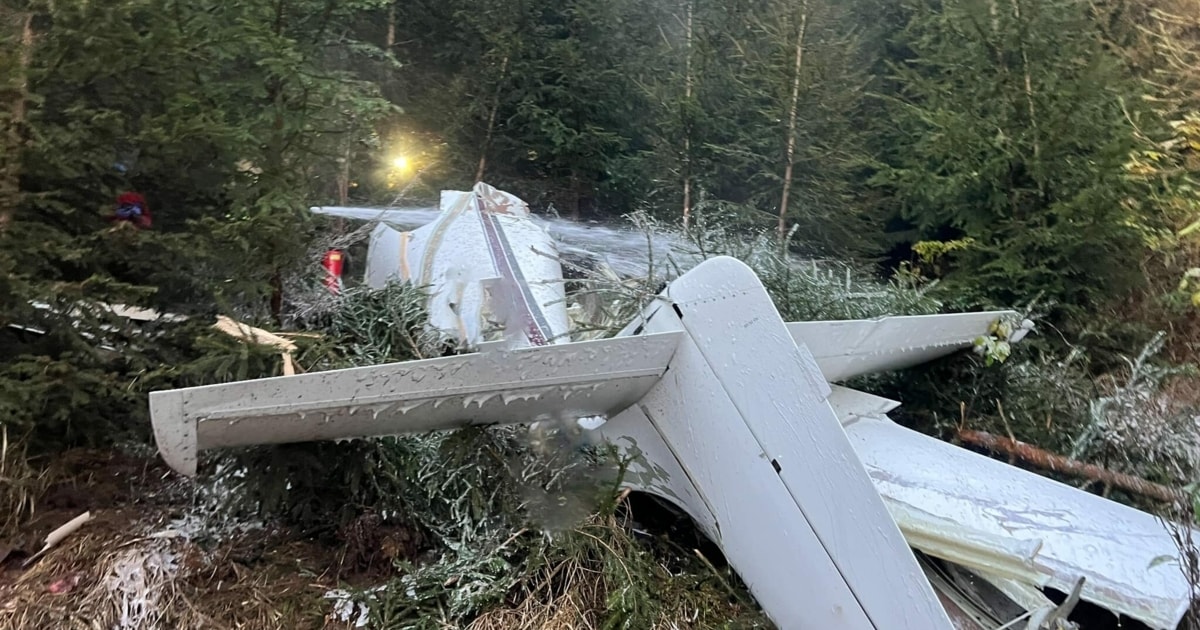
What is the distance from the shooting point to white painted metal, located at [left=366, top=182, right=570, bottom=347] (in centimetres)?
311

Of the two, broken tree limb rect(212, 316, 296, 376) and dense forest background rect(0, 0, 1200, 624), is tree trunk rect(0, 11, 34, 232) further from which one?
broken tree limb rect(212, 316, 296, 376)

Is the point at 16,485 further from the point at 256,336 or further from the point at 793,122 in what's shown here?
the point at 793,122

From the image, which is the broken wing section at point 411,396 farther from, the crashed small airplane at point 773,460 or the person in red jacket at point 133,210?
the person in red jacket at point 133,210

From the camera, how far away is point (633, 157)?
652 centimetres

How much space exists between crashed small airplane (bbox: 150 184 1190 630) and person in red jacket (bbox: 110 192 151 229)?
1.33 meters

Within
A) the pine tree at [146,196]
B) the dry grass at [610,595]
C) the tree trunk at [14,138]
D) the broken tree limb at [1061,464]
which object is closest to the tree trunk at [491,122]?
the pine tree at [146,196]

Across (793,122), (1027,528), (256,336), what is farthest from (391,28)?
(1027,528)

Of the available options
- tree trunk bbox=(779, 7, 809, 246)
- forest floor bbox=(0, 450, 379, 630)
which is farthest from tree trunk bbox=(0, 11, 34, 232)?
tree trunk bbox=(779, 7, 809, 246)

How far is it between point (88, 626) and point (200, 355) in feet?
3.49

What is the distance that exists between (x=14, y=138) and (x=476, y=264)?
1725 mm

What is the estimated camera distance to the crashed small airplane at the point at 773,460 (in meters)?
1.84

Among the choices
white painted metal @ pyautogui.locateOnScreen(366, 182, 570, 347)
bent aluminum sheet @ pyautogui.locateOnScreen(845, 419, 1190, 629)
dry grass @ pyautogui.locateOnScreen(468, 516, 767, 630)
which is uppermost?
bent aluminum sheet @ pyautogui.locateOnScreen(845, 419, 1190, 629)

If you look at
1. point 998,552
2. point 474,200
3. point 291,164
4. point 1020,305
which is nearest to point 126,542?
point 291,164

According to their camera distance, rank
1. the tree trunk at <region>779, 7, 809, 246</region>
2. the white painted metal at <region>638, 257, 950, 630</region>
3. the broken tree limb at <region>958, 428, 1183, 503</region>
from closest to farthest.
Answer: the white painted metal at <region>638, 257, 950, 630</region>
the broken tree limb at <region>958, 428, 1183, 503</region>
the tree trunk at <region>779, 7, 809, 246</region>
